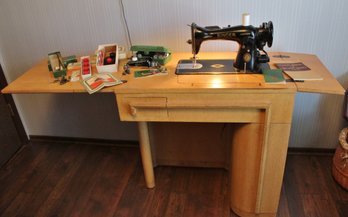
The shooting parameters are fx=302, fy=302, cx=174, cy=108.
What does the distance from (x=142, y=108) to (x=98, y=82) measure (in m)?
0.27

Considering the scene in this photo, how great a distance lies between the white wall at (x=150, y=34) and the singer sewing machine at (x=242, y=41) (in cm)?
39

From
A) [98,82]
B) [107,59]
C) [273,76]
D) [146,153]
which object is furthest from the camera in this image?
[146,153]

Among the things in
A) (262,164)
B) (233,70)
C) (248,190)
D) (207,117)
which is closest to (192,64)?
(233,70)

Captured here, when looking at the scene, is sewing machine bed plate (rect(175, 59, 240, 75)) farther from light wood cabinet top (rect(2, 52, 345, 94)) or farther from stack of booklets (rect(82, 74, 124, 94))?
stack of booklets (rect(82, 74, 124, 94))

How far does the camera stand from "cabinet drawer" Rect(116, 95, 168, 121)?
151 cm

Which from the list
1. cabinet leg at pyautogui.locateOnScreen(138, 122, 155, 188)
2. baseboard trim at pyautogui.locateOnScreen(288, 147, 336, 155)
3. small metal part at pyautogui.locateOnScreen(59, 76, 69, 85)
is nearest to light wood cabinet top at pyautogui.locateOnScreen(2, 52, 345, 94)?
small metal part at pyautogui.locateOnScreen(59, 76, 69, 85)

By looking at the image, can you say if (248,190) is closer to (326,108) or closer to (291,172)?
(291,172)

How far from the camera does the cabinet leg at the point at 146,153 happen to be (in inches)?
72.2

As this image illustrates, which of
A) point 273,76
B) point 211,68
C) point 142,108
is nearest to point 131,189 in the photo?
point 142,108

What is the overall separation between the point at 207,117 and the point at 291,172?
969 millimetres

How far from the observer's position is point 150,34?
205 centimetres

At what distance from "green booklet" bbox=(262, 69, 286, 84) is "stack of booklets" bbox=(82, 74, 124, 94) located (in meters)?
0.74

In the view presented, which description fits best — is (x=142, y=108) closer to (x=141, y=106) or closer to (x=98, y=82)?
(x=141, y=106)

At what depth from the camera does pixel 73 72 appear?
5.78 feet
